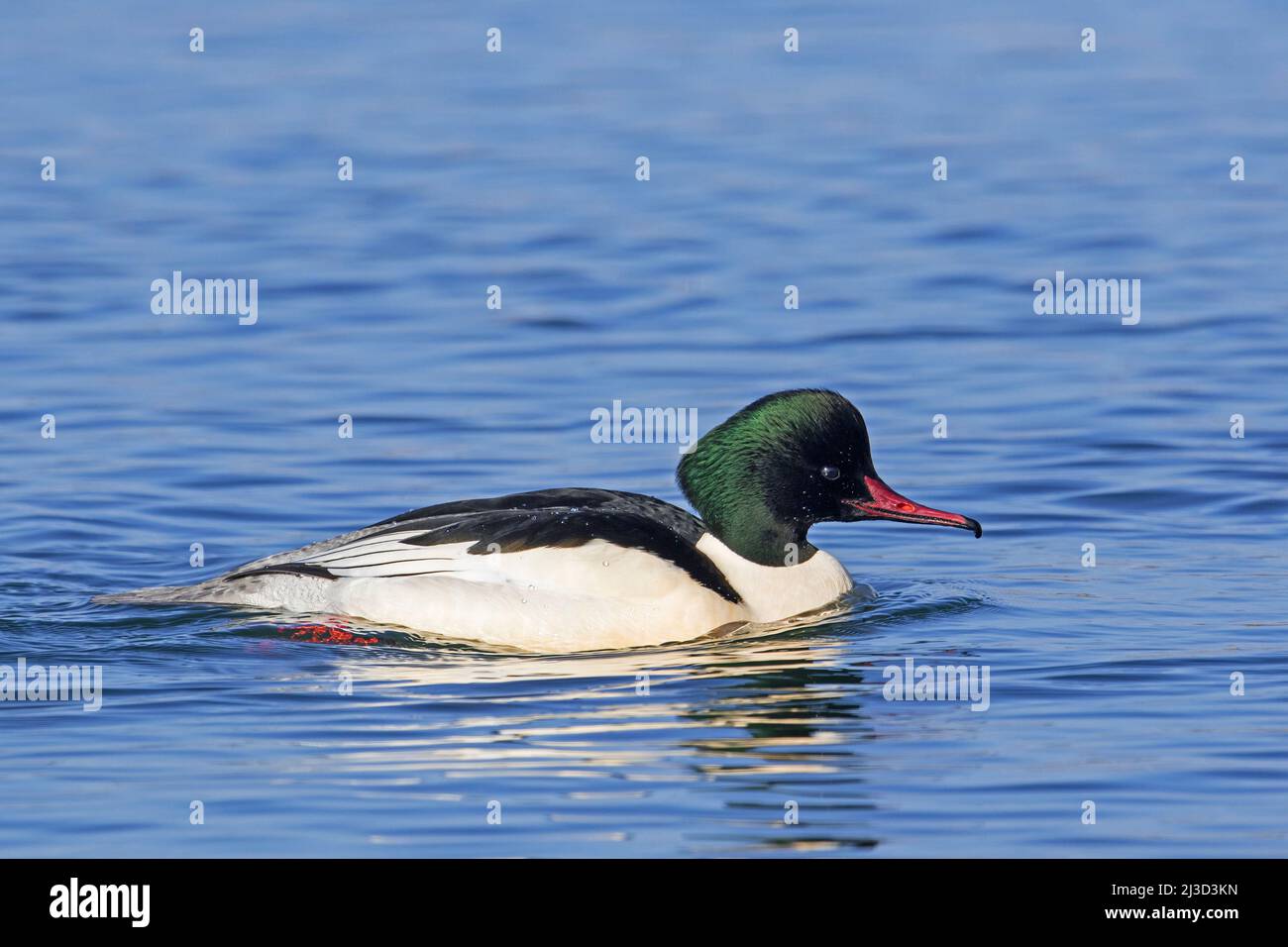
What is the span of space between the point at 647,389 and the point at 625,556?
17.9 ft

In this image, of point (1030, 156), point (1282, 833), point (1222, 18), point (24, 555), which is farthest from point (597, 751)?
point (1222, 18)

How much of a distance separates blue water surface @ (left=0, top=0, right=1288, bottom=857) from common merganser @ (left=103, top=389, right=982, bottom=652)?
0.79ft

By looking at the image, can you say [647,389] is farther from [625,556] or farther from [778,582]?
[625,556]

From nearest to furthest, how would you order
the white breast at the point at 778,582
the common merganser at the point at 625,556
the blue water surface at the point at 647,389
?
the blue water surface at the point at 647,389
the common merganser at the point at 625,556
the white breast at the point at 778,582

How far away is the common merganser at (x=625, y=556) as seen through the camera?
11.4 meters

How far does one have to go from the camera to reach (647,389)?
55.0 ft

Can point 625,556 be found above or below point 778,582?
above

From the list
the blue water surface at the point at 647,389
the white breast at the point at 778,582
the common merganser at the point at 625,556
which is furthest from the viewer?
the white breast at the point at 778,582

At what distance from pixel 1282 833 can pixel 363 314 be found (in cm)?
1213

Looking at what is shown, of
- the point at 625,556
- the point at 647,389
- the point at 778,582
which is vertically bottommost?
the point at 778,582

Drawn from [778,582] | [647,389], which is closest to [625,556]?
[778,582]

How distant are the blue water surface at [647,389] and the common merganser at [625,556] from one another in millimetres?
240

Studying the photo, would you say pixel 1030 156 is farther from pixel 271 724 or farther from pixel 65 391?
pixel 271 724

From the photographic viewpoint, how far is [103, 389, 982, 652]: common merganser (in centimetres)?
1141
